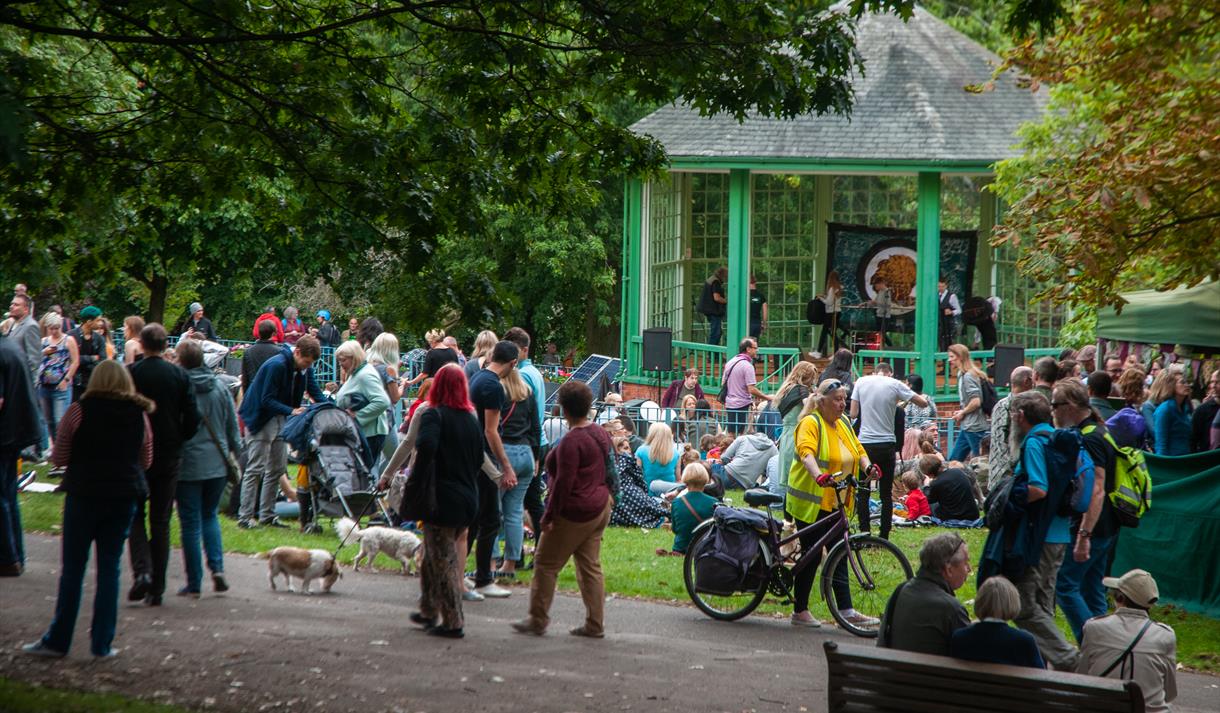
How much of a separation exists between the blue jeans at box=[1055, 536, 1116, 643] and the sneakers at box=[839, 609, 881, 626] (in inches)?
49.3

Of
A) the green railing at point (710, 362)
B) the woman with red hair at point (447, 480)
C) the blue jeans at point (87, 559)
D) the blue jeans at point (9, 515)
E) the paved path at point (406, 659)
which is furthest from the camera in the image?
the green railing at point (710, 362)

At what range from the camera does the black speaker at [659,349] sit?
942 inches

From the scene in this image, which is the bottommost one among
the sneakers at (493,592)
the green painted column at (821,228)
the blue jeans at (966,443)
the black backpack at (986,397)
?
the sneakers at (493,592)

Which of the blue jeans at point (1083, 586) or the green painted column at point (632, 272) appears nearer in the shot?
the blue jeans at point (1083, 586)

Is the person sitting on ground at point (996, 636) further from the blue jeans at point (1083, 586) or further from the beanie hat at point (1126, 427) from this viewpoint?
the beanie hat at point (1126, 427)

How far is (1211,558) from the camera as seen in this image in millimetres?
11180

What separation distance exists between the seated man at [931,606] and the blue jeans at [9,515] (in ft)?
21.6

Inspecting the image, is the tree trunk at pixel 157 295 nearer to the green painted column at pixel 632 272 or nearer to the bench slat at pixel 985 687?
the green painted column at pixel 632 272

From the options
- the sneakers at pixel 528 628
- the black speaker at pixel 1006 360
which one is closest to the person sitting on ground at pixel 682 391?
the black speaker at pixel 1006 360

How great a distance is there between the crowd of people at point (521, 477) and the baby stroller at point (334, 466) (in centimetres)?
21

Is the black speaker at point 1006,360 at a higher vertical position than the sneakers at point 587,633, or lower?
higher

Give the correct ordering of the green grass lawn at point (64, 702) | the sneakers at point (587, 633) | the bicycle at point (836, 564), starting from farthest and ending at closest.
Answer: the bicycle at point (836, 564) → the sneakers at point (587, 633) → the green grass lawn at point (64, 702)

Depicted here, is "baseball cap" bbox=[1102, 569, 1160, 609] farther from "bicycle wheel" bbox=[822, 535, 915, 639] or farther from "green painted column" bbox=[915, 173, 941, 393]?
"green painted column" bbox=[915, 173, 941, 393]

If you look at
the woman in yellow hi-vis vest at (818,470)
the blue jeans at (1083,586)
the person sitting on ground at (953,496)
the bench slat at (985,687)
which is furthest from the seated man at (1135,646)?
the person sitting on ground at (953,496)
